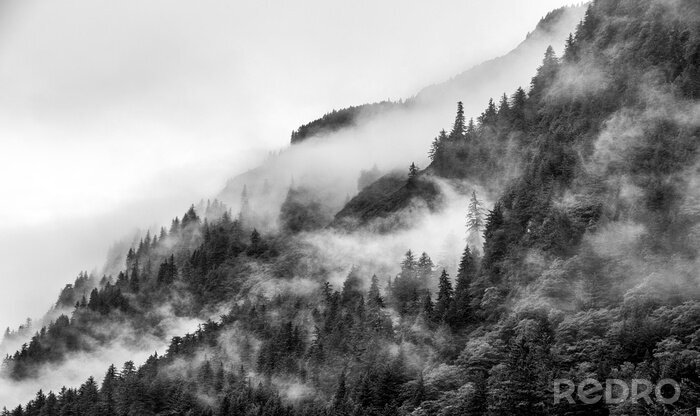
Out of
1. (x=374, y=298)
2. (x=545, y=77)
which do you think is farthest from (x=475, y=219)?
(x=545, y=77)

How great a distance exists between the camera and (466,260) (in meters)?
123

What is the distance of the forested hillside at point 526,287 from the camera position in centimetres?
8506

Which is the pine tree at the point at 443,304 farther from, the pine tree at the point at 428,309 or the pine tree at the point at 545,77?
the pine tree at the point at 545,77

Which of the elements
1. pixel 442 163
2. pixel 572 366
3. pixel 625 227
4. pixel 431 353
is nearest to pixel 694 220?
pixel 625 227

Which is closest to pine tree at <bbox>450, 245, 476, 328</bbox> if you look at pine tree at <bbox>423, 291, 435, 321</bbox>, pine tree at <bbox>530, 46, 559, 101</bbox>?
pine tree at <bbox>423, 291, 435, 321</bbox>

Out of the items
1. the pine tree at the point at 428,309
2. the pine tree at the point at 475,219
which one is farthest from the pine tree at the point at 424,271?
the pine tree at the point at 428,309

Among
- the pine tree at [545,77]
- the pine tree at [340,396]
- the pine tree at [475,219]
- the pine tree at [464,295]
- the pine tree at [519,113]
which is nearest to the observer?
the pine tree at [464,295]

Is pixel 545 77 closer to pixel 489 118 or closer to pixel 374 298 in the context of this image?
pixel 489 118

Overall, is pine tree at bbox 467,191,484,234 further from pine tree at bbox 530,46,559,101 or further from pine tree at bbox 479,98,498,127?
pine tree at bbox 479,98,498,127

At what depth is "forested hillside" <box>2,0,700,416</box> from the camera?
8506cm

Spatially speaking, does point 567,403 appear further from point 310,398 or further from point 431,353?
point 310,398

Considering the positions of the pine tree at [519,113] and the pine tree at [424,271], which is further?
the pine tree at [519,113]

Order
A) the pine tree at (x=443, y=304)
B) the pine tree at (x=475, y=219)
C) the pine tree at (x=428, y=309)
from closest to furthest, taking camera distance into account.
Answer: the pine tree at (x=443, y=304), the pine tree at (x=428, y=309), the pine tree at (x=475, y=219)

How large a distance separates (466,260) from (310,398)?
37839 mm
